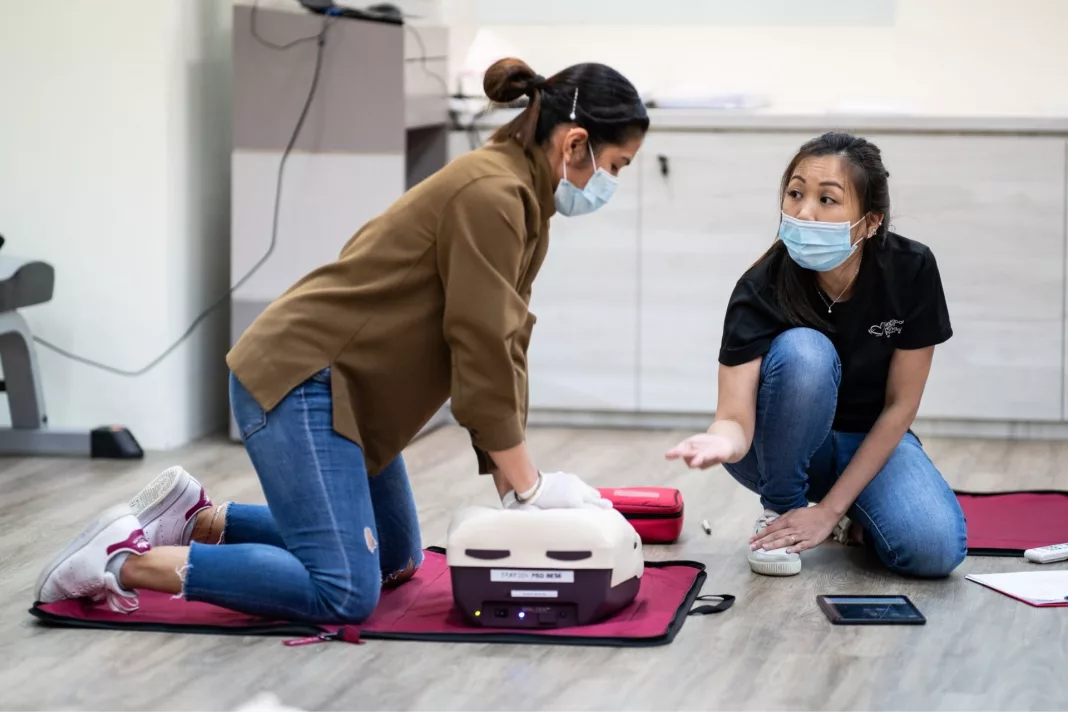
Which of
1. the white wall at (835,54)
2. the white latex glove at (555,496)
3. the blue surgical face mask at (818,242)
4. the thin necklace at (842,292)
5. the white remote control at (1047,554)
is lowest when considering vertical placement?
the white remote control at (1047,554)

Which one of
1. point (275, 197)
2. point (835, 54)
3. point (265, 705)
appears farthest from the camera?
point (835, 54)

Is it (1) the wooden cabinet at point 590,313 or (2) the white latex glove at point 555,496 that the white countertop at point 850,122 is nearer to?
(1) the wooden cabinet at point 590,313

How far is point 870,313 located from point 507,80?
844 mm

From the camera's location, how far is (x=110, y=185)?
3555mm

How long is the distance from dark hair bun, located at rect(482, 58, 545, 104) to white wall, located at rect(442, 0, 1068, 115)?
219 cm

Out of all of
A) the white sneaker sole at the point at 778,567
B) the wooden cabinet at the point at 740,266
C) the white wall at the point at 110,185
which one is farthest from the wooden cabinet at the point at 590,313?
the white sneaker sole at the point at 778,567

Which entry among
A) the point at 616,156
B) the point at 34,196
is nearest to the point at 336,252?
the point at 34,196

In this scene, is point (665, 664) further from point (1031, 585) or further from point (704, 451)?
point (1031, 585)

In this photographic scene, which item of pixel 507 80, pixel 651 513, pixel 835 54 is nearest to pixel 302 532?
pixel 507 80

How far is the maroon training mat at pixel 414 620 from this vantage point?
6.68 feet

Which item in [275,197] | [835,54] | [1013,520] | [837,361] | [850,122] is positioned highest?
[835,54]

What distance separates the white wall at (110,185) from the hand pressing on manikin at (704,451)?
6.17 feet

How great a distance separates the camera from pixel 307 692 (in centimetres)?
183

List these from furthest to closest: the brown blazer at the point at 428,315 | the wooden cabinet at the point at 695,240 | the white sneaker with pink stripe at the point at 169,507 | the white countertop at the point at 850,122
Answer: the wooden cabinet at the point at 695,240 → the white countertop at the point at 850,122 → the white sneaker with pink stripe at the point at 169,507 → the brown blazer at the point at 428,315
